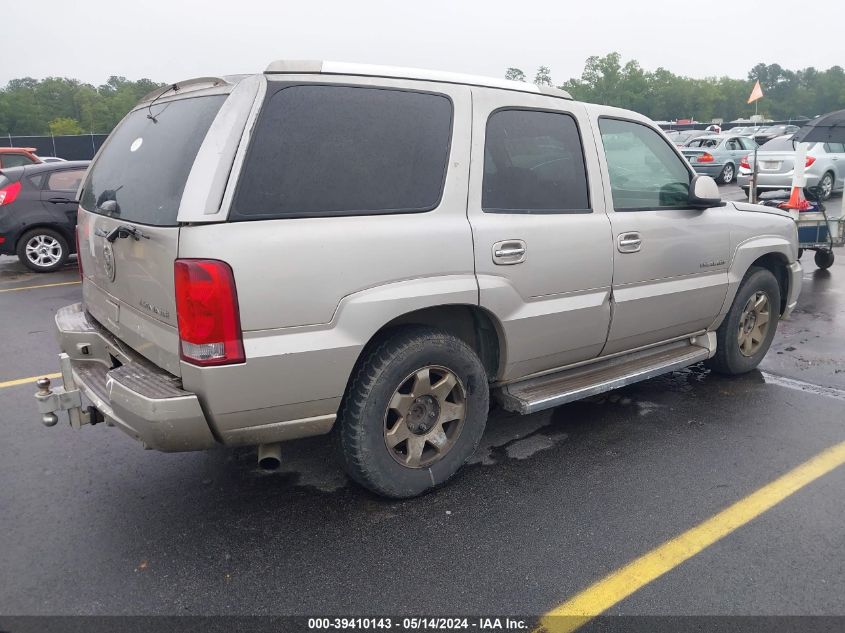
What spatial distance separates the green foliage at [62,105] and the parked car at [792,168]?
5542 cm

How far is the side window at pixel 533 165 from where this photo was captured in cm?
344

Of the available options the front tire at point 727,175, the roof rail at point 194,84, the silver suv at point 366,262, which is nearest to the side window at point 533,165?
the silver suv at point 366,262

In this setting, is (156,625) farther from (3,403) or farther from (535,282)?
(3,403)

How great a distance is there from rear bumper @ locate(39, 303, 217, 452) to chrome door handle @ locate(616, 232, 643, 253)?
95.3 inches

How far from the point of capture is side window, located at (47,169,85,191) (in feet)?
32.1

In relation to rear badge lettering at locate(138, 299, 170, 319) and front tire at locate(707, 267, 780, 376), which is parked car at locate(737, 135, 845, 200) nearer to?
front tire at locate(707, 267, 780, 376)

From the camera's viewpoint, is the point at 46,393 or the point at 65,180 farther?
the point at 65,180

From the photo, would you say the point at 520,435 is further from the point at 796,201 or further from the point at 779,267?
the point at 796,201

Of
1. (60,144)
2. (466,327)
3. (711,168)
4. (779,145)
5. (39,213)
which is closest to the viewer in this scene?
(466,327)

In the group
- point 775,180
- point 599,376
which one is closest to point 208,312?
point 599,376

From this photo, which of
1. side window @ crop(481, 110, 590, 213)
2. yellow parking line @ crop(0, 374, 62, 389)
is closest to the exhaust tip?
side window @ crop(481, 110, 590, 213)

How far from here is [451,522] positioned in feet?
10.3

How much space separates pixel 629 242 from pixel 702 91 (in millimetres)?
122740

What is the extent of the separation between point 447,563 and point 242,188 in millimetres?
1744
